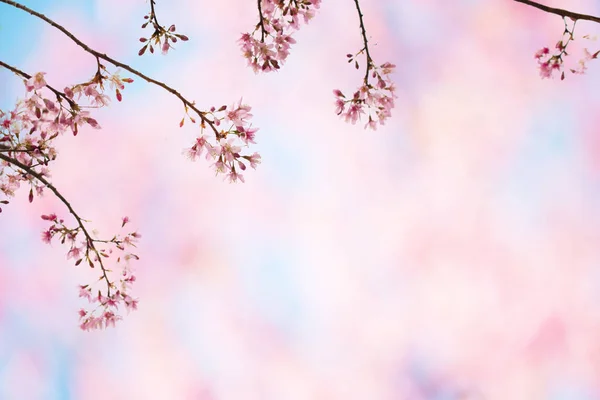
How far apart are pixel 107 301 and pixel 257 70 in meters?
1.56

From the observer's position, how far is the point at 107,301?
3.09 m

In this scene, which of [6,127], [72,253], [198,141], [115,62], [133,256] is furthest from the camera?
[133,256]

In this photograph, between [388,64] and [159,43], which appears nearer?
[159,43]

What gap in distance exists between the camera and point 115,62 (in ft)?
6.28

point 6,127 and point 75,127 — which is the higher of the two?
point 6,127

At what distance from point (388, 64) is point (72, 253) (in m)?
1.82

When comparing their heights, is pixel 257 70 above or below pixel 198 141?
above

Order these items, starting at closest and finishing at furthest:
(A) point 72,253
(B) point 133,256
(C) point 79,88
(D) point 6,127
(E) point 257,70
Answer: (C) point 79,88 < (D) point 6,127 < (E) point 257,70 < (A) point 72,253 < (B) point 133,256

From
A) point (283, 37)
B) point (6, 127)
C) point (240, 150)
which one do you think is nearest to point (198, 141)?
point (240, 150)

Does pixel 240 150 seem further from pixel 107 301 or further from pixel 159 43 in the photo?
pixel 107 301

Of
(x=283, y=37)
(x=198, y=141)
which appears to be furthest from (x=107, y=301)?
(x=283, y=37)

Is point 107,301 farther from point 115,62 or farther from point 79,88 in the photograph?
point 115,62

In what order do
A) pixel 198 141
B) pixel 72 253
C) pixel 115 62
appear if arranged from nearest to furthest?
pixel 115 62
pixel 198 141
pixel 72 253

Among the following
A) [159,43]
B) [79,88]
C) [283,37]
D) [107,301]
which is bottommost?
[107,301]
